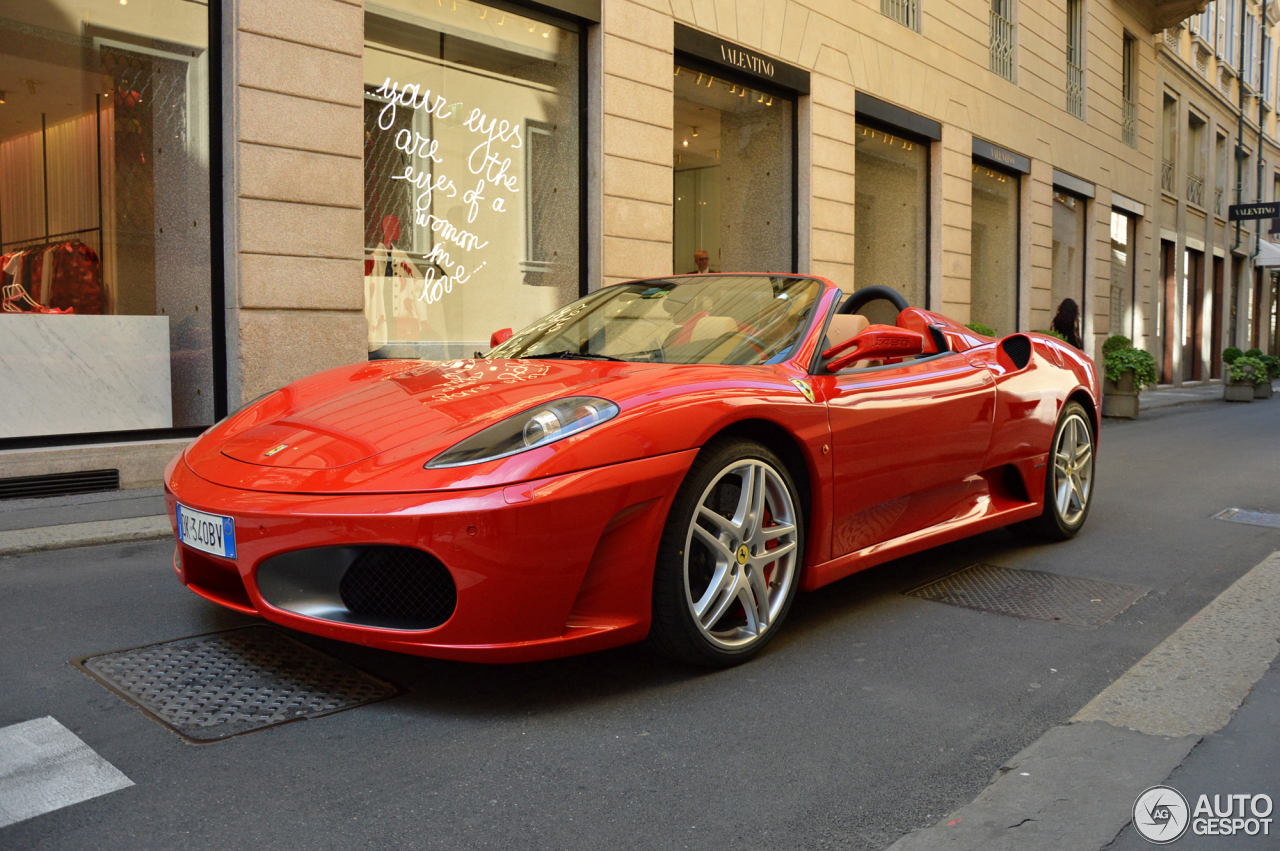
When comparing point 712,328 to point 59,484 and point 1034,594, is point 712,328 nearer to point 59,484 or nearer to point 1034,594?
point 1034,594

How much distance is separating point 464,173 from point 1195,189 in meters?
25.2

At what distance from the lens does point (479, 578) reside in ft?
8.18

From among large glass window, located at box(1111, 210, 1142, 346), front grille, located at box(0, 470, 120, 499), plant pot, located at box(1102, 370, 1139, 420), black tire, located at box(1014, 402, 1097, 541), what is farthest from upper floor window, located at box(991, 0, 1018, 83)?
front grille, located at box(0, 470, 120, 499)

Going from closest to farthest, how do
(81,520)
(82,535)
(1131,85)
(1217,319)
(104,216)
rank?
(82,535)
(81,520)
(104,216)
(1131,85)
(1217,319)

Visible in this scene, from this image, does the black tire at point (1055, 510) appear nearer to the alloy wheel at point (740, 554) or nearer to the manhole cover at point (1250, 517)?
the manhole cover at point (1250, 517)

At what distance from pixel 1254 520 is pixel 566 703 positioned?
476 cm

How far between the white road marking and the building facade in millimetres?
4347

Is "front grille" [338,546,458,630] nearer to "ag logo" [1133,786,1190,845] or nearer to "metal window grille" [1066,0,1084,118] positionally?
"ag logo" [1133,786,1190,845]

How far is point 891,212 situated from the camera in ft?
48.0

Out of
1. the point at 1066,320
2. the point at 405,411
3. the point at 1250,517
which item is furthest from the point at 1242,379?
the point at 405,411

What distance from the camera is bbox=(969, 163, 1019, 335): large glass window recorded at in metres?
16.9

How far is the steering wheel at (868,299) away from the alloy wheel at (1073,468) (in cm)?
123

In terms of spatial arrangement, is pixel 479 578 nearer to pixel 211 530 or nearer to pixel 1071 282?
pixel 211 530

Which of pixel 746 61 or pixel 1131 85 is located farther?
pixel 1131 85
